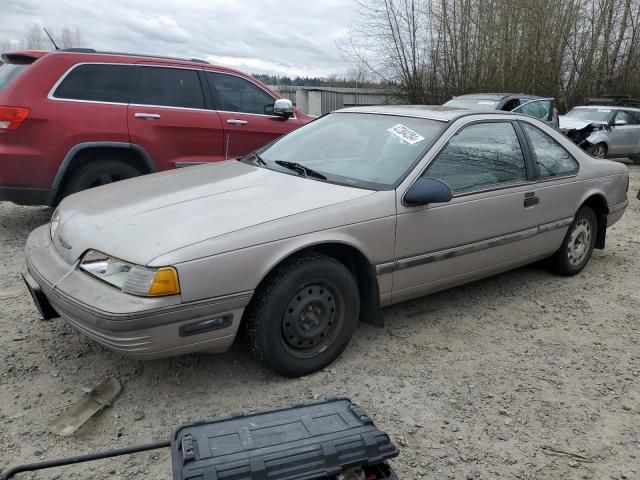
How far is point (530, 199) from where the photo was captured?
4.07m

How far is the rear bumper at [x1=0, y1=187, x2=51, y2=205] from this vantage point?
4.84 metres

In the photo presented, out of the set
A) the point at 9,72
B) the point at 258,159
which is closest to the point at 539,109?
the point at 258,159

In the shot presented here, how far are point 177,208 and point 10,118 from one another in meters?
2.79

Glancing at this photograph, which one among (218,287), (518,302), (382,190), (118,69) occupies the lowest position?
(518,302)

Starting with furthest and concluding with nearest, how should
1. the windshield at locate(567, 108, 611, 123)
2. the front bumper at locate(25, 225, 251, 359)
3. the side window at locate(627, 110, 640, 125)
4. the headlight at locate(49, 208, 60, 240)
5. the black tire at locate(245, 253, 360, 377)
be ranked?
the side window at locate(627, 110, 640, 125) → the windshield at locate(567, 108, 611, 123) → the headlight at locate(49, 208, 60, 240) → the black tire at locate(245, 253, 360, 377) → the front bumper at locate(25, 225, 251, 359)

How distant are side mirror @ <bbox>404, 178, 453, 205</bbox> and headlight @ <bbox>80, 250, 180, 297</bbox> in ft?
4.79

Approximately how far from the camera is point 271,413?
2137mm

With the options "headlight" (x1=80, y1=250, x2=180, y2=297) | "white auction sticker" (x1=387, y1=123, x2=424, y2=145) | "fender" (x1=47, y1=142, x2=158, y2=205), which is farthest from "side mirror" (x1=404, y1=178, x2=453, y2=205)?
"fender" (x1=47, y1=142, x2=158, y2=205)

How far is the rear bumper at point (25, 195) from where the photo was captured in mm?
4840

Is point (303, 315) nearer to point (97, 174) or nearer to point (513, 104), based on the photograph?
point (97, 174)

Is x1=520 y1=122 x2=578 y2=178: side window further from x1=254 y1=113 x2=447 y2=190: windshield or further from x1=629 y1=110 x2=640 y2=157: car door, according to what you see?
x1=629 y1=110 x2=640 y2=157: car door

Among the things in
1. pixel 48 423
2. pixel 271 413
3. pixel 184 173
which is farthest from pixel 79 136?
pixel 271 413

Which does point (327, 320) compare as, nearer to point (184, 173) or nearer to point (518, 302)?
point (184, 173)

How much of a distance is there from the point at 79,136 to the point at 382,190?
10.5 feet
